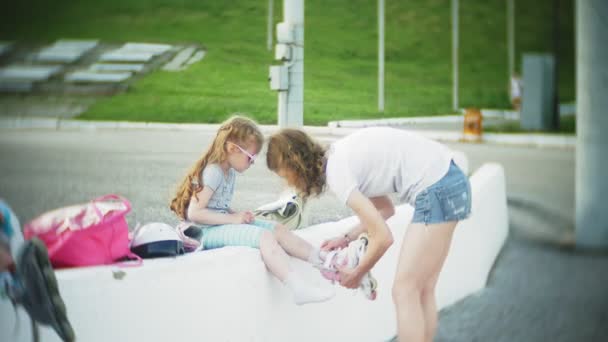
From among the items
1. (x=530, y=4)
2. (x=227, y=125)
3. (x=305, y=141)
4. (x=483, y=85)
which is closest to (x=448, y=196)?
(x=305, y=141)

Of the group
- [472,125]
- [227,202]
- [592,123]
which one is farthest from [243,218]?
[592,123]

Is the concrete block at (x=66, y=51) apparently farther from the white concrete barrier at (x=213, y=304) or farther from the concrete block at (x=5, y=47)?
the white concrete barrier at (x=213, y=304)

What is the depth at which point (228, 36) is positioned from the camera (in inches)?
189

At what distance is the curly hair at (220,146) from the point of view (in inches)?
163

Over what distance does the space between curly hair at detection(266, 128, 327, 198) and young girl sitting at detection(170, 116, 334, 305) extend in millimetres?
228

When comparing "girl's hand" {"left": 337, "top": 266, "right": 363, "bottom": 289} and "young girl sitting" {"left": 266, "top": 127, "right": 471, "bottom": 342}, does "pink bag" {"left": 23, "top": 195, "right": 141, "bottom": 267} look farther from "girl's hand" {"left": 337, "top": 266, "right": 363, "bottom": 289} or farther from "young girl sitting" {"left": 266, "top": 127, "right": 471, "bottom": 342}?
"girl's hand" {"left": 337, "top": 266, "right": 363, "bottom": 289}

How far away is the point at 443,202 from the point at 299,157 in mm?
635

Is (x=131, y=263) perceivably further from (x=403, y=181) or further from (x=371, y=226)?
(x=403, y=181)

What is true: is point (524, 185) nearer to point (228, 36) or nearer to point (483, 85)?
point (483, 85)

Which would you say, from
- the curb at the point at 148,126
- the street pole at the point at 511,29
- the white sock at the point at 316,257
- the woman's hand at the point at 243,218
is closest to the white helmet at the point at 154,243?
the woman's hand at the point at 243,218

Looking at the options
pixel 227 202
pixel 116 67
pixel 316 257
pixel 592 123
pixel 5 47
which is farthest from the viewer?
pixel 592 123

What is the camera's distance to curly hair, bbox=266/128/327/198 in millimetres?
3908

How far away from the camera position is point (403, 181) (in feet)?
12.6

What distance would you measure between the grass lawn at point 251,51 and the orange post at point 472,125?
2.12ft
